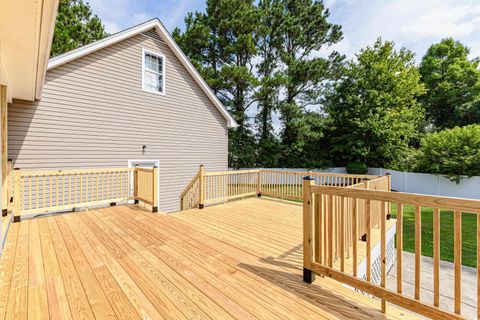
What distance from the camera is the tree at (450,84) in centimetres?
1956

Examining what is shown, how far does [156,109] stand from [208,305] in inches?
286

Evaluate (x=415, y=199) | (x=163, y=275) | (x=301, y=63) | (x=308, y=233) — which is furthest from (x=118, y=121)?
(x=301, y=63)

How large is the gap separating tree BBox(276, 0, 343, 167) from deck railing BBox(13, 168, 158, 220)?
41.1 feet

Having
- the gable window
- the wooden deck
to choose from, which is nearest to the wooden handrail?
the wooden deck

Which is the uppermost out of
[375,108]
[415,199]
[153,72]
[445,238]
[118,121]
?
[375,108]

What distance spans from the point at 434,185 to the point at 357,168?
448cm

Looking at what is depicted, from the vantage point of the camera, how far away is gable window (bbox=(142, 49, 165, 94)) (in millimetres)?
Result: 7789

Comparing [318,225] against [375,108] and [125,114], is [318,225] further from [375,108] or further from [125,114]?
[375,108]

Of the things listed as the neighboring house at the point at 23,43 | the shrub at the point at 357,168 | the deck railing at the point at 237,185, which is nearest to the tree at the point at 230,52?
the shrub at the point at 357,168

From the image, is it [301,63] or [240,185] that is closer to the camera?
[240,185]

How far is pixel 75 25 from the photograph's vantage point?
13148mm

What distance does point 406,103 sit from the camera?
56.1ft

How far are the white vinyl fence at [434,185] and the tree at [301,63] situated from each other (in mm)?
6267

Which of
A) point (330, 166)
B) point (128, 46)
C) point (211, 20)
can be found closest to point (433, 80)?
point (330, 166)
